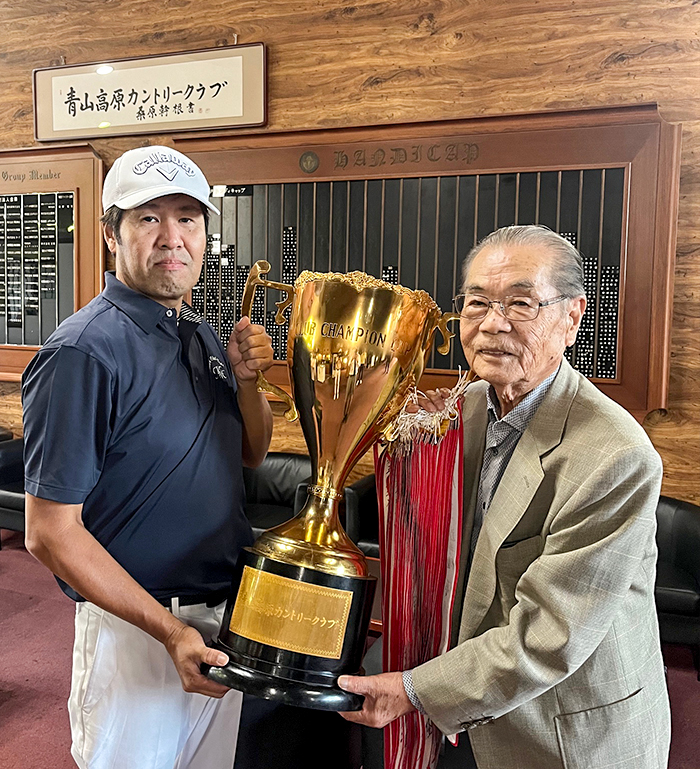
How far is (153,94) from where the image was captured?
3.72 metres

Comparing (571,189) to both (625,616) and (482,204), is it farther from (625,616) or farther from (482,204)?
(625,616)

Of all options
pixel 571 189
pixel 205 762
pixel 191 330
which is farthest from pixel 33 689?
pixel 571 189

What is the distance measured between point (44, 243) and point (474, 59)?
2.57 metres

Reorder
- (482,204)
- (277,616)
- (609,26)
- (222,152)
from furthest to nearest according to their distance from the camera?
(222,152), (482,204), (609,26), (277,616)

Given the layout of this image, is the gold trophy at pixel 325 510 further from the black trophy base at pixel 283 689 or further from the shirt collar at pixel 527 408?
the shirt collar at pixel 527 408

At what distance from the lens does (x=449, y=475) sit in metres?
1.29

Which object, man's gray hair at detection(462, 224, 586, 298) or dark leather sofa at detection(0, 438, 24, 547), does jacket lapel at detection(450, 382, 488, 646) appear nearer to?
man's gray hair at detection(462, 224, 586, 298)

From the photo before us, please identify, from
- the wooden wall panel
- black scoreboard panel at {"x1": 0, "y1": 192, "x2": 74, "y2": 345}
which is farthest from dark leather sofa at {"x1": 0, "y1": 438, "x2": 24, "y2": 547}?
the wooden wall panel

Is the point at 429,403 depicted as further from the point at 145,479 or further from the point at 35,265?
the point at 35,265

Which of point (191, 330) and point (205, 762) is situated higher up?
point (191, 330)

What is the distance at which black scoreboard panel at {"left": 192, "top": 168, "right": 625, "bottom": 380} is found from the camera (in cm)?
308

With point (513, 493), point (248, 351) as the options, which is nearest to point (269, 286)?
point (248, 351)

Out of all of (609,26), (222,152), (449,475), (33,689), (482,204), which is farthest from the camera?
(222,152)

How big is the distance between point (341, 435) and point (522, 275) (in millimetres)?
427
